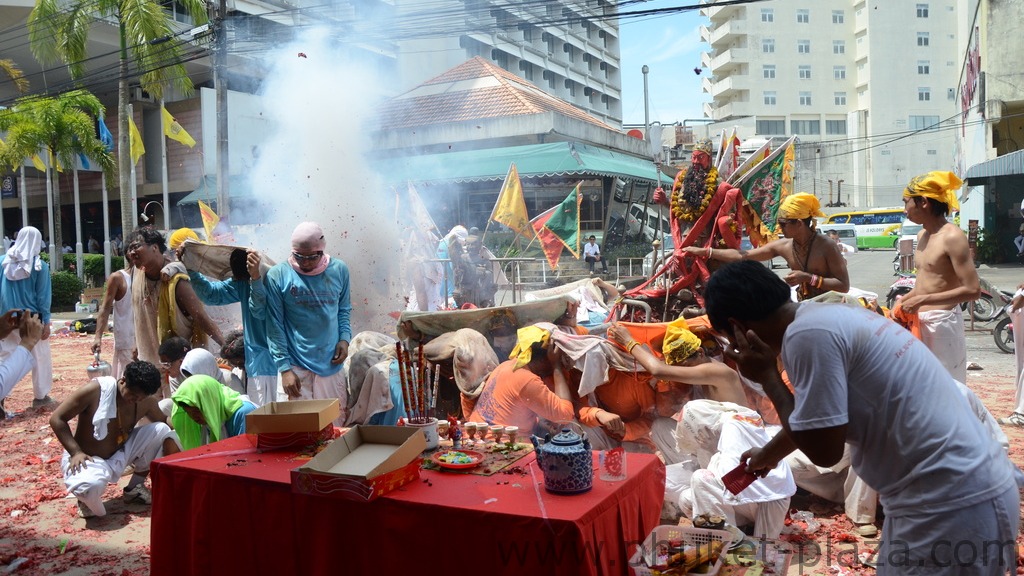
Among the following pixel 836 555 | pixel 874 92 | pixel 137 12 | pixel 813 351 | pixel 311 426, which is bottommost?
pixel 836 555

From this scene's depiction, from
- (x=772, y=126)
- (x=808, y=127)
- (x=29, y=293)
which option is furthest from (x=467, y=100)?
(x=808, y=127)

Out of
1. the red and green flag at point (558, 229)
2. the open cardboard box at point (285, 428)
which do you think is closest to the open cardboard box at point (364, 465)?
the open cardboard box at point (285, 428)

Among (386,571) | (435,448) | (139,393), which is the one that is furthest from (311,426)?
(139,393)

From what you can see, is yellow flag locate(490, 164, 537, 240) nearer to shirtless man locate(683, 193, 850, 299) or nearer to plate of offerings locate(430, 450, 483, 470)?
shirtless man locate(683, 193, 850, 299)

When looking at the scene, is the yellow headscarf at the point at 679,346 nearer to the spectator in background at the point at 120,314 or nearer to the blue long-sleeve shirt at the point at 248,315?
the blue long-sleeve shirt at the point at 248,315

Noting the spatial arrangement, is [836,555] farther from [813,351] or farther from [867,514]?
[813,351]

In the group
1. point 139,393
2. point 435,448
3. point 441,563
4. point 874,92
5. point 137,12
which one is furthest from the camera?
point 874,92

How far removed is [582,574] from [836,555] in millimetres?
2072

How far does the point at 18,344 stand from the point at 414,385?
212 inches

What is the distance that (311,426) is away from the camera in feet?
11.5

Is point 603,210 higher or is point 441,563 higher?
point 603,210

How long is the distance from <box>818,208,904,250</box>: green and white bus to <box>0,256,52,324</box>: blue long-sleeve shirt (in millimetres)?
39412

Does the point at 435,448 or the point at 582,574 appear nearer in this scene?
the point at 582,574

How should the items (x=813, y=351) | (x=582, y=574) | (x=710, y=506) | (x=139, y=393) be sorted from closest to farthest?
(x=813, y=351), (x=582, y=574), (x=710, y=506), (x=139, y=393)
